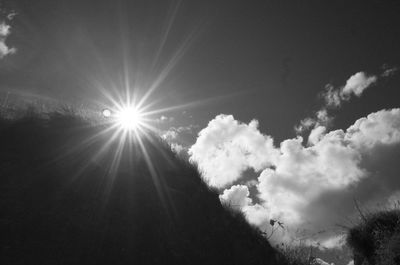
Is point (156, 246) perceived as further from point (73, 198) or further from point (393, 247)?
point (393, 247)

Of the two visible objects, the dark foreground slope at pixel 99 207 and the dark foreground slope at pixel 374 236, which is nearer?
the dark foreground slope at pixel 99 207

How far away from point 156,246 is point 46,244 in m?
1.99

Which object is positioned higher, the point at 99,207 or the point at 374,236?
the point at 374,236

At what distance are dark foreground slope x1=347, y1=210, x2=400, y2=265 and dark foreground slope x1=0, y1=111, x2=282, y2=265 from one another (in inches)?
157

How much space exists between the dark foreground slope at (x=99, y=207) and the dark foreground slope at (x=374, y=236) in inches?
157

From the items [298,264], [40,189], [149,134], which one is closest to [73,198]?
[40,189]

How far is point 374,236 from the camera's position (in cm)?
1223

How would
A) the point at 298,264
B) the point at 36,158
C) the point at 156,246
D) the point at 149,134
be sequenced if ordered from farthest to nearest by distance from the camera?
the point at 149,134 → the point at 298,264 → the point at 36,158 → the point at 156,246

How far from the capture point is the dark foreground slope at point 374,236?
37.2 feet

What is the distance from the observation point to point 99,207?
7.44 meters

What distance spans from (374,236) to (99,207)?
30.5 feet

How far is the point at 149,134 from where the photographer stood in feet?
38.3

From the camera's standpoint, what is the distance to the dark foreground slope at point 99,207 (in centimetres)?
638

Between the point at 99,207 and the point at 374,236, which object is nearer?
the point at 99,207
